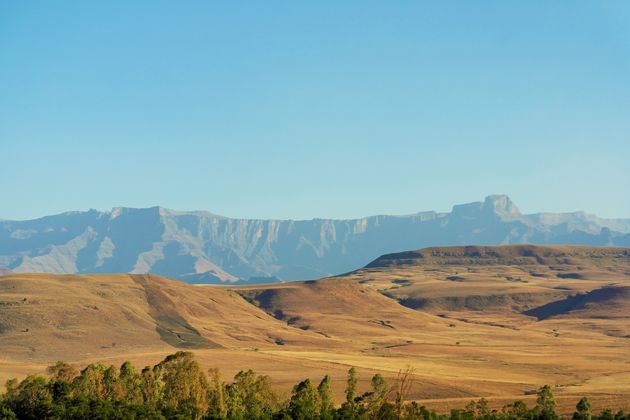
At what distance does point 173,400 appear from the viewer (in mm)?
83188

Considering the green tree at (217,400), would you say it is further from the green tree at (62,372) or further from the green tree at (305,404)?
the green tree at (62,372)

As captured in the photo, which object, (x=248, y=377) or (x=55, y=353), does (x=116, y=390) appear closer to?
(x=248, y=377)

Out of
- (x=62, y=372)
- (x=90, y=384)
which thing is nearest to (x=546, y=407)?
(x=90, y=384)

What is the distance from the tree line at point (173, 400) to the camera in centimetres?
7606

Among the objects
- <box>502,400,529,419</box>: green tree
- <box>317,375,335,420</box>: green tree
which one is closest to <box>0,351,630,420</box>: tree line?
<box>317,375,335,420</box>: green tree

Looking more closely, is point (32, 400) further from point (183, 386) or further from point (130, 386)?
point (183, 386)

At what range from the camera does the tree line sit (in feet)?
250

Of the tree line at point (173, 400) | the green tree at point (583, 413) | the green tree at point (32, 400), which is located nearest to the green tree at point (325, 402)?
the tree line at point (173, 400)

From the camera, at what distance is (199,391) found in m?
82.6

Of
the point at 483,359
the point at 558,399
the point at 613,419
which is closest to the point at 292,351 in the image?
the point at 483,359

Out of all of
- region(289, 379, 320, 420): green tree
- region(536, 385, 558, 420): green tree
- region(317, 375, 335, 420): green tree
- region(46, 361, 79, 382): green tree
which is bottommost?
region(536, 385, 558, 420): green tree

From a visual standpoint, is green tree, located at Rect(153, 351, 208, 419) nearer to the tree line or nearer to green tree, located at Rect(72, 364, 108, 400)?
the tree line

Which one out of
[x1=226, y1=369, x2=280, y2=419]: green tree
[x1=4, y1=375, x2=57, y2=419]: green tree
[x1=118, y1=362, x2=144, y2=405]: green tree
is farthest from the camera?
[x1=118, y1=362, x2=144, y2=405]: green tree

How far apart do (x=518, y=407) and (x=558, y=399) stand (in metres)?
27.6
